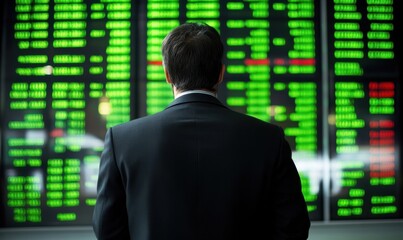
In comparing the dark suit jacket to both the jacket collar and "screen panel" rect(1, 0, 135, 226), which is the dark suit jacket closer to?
the jacket collar

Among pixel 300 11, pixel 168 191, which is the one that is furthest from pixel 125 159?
pixel 300 11

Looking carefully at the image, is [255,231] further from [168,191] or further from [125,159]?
[125,159]

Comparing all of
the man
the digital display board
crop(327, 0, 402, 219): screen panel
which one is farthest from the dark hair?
crop(327, 0, 402, 219): screen panel

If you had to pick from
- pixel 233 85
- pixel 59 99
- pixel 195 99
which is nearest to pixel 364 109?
pixel 233 85

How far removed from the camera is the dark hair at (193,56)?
865mm

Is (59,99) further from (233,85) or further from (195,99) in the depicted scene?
(195,99)

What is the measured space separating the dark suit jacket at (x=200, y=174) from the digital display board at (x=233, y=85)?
1.68 metres

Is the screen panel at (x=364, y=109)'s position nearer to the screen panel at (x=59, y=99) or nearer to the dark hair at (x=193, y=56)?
the screen panel at (x=59, y=99)

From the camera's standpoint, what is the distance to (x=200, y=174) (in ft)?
2.68

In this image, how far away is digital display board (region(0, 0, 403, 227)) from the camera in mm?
2461

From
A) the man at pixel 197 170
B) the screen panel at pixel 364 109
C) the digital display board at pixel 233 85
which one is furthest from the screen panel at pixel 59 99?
the man at pixel 197 170

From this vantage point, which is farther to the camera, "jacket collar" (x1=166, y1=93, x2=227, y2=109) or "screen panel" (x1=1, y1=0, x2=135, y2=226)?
"screen panel" (x1=1, y1=0, x2=135, y2=226)

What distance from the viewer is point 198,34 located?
872 millimetres

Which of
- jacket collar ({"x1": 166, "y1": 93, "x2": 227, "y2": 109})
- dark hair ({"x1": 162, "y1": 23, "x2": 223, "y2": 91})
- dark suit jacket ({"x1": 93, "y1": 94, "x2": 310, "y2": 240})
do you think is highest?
dark hair ({"x1": 162, "y1": 23, "x2": 223, "y2": 91})
